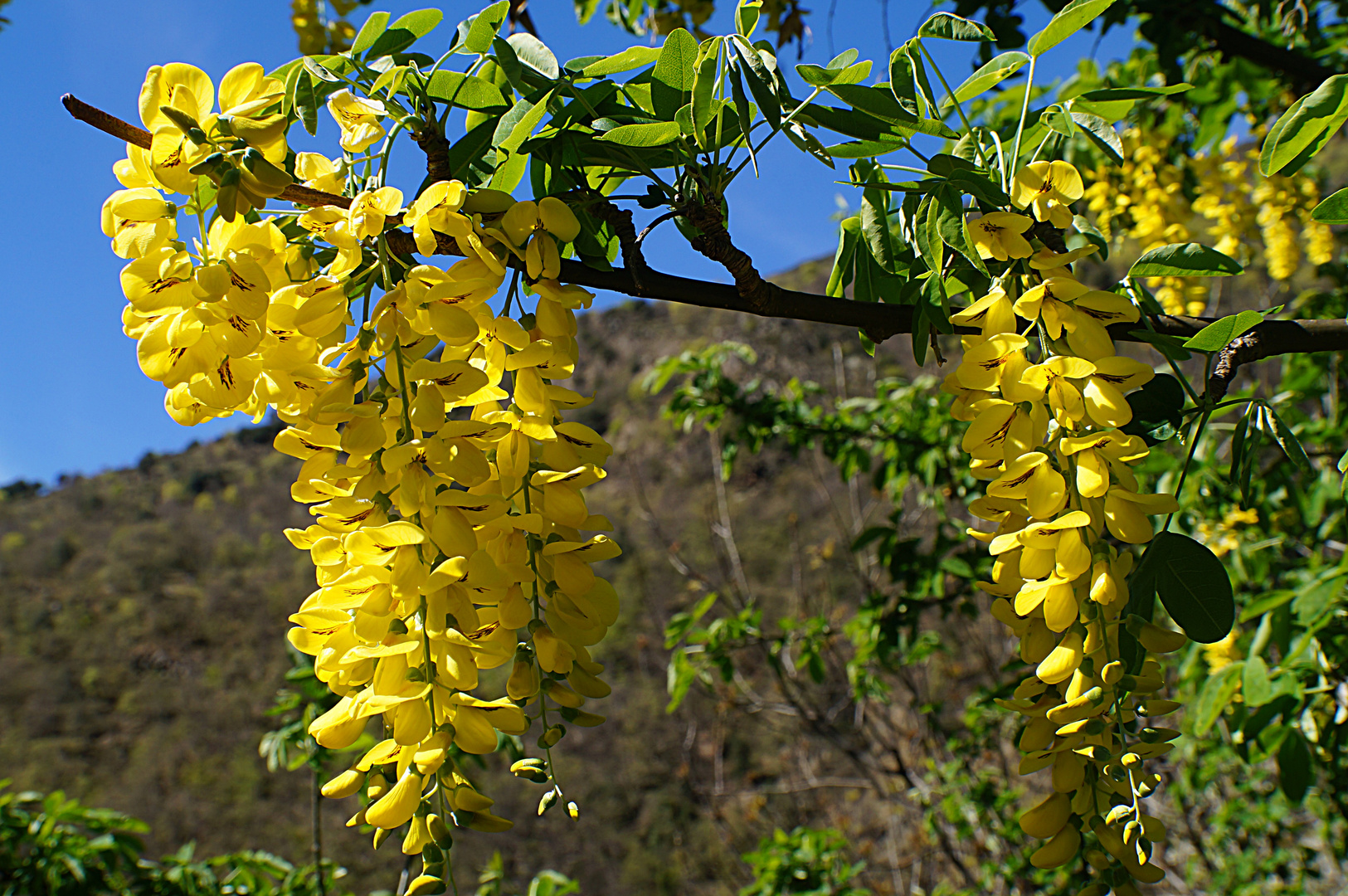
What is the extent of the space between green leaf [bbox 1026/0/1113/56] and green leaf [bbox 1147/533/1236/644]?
52 cm

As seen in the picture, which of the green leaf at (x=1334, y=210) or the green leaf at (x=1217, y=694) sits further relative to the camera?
the green leaf at (x=1217, y=694)

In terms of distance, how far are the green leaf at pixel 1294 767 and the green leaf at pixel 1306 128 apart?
141 centimetres

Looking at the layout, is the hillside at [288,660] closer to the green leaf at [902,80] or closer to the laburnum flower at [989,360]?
the green leaf at [902,80]

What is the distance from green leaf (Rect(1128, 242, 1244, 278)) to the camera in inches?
33.9

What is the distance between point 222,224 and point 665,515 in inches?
653

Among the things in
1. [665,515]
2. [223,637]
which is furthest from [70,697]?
[665,515]

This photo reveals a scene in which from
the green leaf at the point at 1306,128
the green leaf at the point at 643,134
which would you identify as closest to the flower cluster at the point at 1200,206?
the green leaf at the point at 1306,128

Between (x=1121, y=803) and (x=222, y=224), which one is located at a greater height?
(x=222, y=224)

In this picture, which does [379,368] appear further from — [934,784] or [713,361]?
[934,784]

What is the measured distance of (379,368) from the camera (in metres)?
0.68

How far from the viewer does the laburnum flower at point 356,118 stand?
2.43 ft

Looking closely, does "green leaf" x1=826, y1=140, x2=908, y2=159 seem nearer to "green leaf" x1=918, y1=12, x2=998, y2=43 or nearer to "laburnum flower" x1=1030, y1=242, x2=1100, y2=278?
"green leaf" x1=918, y1=12, x2=998, y2=43

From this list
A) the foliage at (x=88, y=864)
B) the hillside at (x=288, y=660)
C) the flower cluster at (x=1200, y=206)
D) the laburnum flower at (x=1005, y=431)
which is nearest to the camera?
the laburnum flower at (x=1005, y=431)

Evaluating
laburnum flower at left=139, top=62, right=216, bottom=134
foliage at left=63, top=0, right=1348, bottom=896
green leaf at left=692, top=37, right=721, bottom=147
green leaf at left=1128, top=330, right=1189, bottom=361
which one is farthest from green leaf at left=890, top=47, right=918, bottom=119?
laburnum flower at left=139, top=62, right=216, bottom=134
